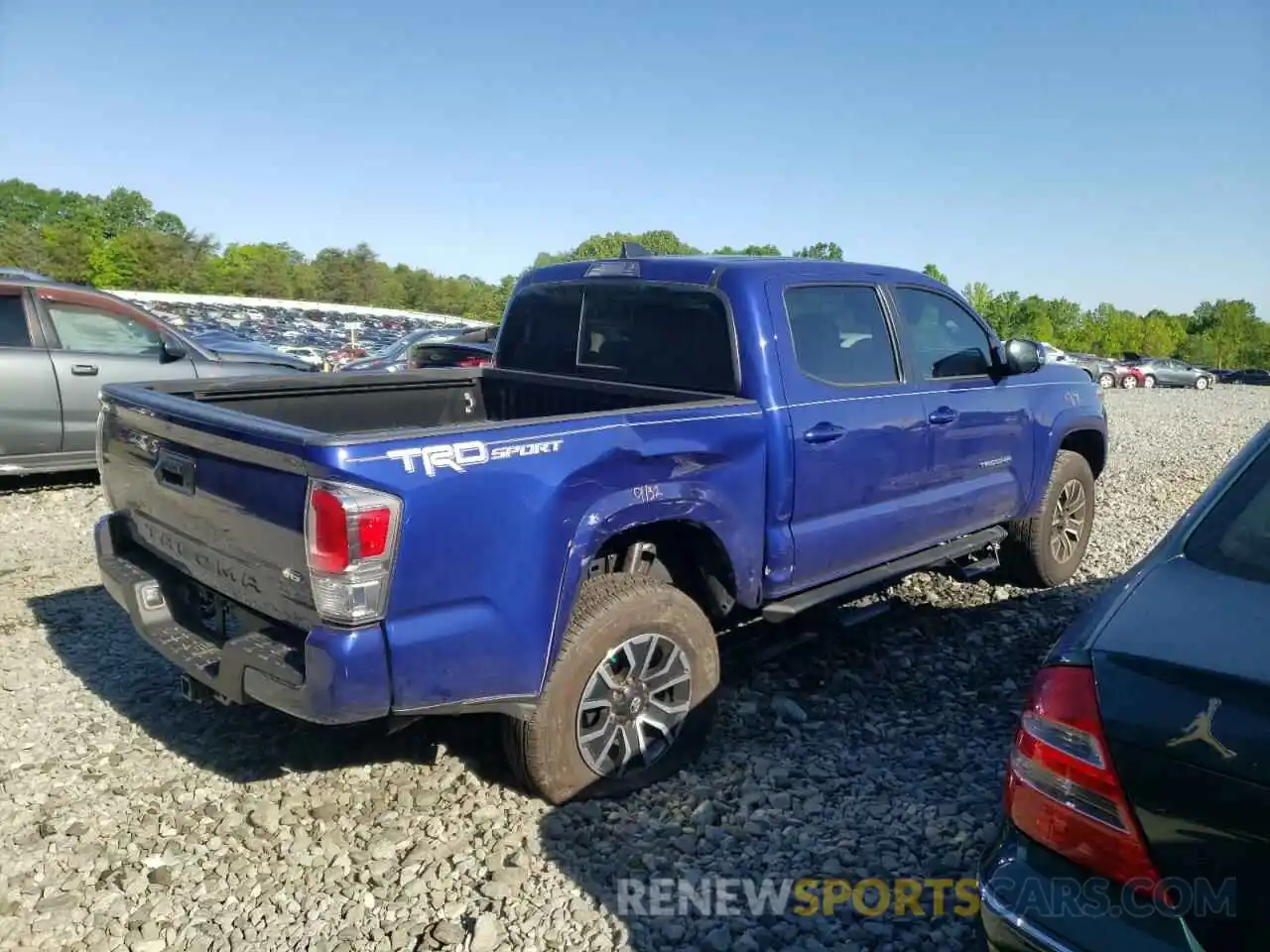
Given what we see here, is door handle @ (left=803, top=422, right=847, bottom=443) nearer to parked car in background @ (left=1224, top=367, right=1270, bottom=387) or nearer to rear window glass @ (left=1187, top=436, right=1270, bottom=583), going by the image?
rear window glass @ (left=1187, top=436, right=1270, bottom=583)

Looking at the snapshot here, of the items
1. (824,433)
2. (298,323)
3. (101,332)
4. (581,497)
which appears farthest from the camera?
(298,323)

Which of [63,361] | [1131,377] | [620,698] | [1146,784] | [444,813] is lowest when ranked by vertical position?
[1131,377]

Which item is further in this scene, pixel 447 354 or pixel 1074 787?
pixel 447 354

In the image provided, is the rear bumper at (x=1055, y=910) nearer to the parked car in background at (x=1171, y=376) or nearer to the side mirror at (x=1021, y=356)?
the side mirror at (x=1021, y=356)

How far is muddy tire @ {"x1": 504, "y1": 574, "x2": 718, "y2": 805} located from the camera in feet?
10.2

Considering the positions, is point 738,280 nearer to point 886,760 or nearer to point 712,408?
point 712,408

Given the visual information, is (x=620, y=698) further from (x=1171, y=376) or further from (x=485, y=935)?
(x=1171, y=376)

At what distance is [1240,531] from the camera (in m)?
2.18

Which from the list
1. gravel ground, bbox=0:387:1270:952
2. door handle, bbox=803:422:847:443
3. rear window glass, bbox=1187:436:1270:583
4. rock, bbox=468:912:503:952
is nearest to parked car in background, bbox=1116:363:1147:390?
gravel ground, bbox=0:387:1270:952

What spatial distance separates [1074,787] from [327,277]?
9006cm

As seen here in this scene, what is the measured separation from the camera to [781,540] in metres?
3.77

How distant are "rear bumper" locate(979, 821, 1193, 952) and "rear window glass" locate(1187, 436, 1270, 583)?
792mm

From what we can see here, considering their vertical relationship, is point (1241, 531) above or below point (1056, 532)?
above

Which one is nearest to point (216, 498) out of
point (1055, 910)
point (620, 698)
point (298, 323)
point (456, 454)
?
point (456, 454)
